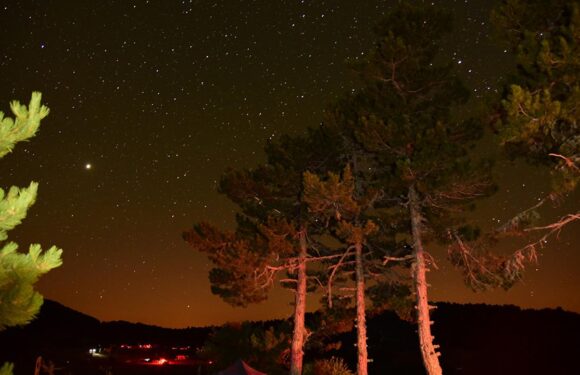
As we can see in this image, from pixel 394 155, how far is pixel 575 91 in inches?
287

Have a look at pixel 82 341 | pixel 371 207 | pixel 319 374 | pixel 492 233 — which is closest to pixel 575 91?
pixel 492 233

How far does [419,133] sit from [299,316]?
844cm

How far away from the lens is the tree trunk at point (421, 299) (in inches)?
608

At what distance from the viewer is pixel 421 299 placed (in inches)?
634

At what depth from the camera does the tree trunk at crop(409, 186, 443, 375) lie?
15.5m

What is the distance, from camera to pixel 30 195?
495cm

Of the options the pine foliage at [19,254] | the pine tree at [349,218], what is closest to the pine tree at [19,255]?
the pine foliage at [19,254]

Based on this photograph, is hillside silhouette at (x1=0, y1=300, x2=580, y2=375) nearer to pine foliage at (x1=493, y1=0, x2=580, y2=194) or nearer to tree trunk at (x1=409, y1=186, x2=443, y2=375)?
tree trunk at (x1=409, y1=186, x2=443, y2=375)

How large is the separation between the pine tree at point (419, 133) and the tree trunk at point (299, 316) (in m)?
3.72

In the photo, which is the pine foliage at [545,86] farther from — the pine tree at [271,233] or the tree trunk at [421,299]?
the pine tree at [271,233]

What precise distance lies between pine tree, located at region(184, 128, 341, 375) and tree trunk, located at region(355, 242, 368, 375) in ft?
5.99

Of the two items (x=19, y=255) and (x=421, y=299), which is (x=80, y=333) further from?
(x=19, y=255)

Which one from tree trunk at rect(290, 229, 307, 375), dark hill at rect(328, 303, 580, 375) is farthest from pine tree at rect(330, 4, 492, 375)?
dark hill at rect(328, 303, 580, 375)

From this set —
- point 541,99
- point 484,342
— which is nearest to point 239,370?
point 541,99
